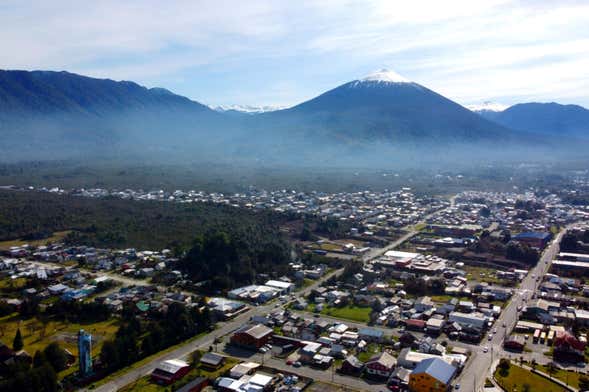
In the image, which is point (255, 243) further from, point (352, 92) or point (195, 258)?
point (352, 92)

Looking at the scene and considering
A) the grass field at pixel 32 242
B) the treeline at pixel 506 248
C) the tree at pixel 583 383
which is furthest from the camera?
the grass field at pixel 32 242

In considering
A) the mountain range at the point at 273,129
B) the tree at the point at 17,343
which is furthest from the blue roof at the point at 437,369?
the mountain range at the point at 273,129

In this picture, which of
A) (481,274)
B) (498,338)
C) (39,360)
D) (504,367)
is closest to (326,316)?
(498,338)

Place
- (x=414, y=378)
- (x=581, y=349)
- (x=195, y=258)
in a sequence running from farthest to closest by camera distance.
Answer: (x=195, y=258)
(x=581, y=349)
(x=414, y=378)

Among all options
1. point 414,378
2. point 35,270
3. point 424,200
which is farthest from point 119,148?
point 414,378

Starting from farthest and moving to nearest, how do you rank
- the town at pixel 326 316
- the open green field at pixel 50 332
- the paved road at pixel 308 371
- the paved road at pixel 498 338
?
the open green field at pixel 50 332
the town at pixel 326 316
the paved road at pixel 498 338
the paved road at pixel 308 371

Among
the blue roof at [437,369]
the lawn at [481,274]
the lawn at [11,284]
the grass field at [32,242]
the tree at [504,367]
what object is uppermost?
the grass field at [32,242]

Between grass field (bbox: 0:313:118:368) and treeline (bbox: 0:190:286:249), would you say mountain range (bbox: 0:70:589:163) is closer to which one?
treeline (bbox: 0:190:286:249)

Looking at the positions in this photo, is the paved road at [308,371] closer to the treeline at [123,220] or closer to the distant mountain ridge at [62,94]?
the treeline at [123,220]
